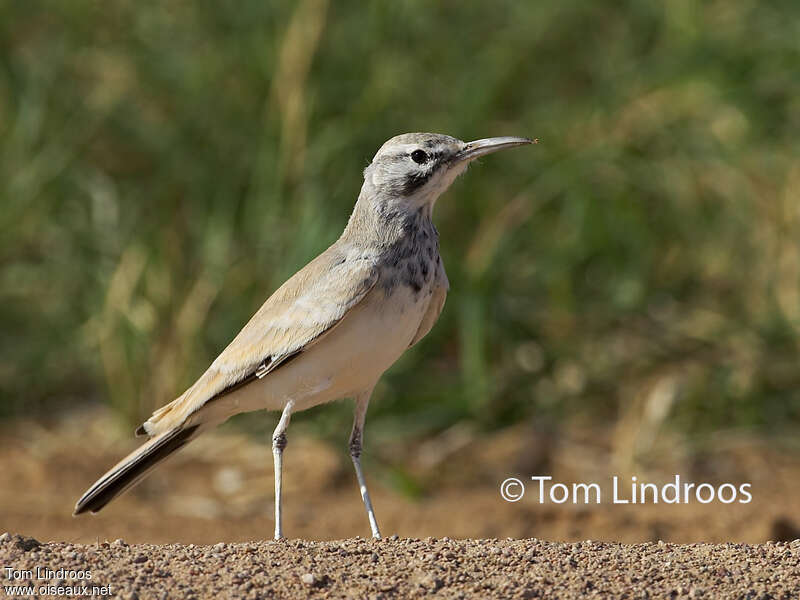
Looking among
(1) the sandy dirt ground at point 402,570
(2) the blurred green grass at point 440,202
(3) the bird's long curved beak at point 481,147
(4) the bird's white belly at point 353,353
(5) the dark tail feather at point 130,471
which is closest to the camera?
(1) the sandy dirt ground at point 402,570

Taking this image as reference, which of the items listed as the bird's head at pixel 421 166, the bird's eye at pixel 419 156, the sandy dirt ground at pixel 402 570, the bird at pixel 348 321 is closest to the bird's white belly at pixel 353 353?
the bird at pixel 348 321

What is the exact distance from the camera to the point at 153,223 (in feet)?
31.3

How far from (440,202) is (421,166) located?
14.9 feet

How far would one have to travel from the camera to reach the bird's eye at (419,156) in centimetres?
533

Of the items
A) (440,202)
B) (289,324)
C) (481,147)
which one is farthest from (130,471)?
(440,202)

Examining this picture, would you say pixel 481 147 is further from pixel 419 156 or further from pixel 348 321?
pixel 348 321

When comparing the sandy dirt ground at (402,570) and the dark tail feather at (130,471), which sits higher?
the dark tail feather at (130,471)

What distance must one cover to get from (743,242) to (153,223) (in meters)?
4.58

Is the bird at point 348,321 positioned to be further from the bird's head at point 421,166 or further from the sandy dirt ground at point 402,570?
the sandy dirt ground at point 402,570

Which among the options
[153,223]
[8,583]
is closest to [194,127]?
[153,223]

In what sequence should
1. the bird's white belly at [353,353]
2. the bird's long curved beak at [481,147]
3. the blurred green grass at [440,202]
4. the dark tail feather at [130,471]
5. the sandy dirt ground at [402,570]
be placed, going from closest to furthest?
the sandy dirt ground at [402,570] → the bird's white belly at [353,353] → the bird's long curved beak at [481,147] → the dark tail feather at [130,471] → the blurred green grass at [440,202]

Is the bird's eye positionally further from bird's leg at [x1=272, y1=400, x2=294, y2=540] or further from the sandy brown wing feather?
bird's leg at [x1=272, y1=400, x2=294, y2=540]

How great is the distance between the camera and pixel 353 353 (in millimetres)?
4961

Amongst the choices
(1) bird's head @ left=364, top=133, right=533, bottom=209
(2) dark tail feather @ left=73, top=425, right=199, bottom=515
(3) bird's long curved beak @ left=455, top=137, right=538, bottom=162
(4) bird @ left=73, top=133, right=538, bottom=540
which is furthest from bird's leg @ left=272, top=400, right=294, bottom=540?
(3) bird's long curved beak @ left=455, top=137, right=538, bottom=162
